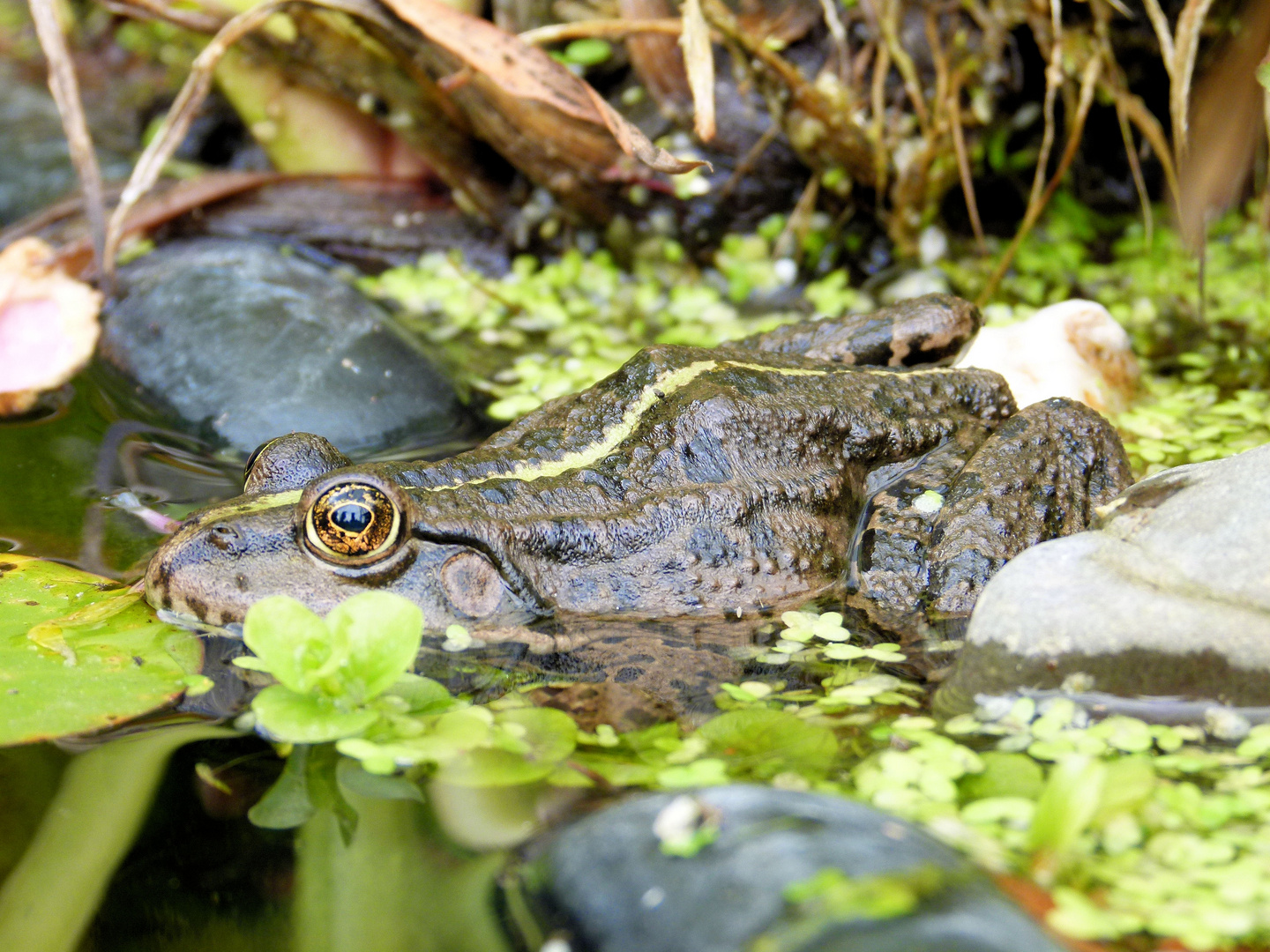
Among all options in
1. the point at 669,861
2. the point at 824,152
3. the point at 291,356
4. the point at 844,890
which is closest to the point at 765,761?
the point at 669,861

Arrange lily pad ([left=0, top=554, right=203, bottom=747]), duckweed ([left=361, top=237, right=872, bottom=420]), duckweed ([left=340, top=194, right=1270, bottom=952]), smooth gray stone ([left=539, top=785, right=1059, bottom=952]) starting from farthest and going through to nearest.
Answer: duckweed ([left=361, top=237, right=872, bottom=420]), lily pad ([left=0, top=554, right=203, bottom=747]), duckweed ([left=340, top=194, right=1270, bottom=952]), smooth gray stone ([left=539, top=785, right=1059, bottom=952])

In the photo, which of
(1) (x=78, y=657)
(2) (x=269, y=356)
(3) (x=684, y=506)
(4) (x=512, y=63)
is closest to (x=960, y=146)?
(4) (x=512, y=63)

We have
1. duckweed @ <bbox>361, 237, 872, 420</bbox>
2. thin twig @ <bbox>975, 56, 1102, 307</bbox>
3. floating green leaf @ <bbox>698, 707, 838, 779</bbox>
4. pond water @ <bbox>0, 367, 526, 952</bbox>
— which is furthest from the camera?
duckweed @ <bbox>361, 237, 872, 420</bbox>

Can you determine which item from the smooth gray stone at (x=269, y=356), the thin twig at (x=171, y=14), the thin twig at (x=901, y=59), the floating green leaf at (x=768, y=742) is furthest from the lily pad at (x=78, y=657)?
the thin twig at (x=901, y=59)

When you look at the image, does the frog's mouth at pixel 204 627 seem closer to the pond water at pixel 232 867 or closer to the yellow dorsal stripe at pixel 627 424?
the pond water at pixel 232 867

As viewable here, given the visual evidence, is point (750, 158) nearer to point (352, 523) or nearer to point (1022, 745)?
point (352, 523)

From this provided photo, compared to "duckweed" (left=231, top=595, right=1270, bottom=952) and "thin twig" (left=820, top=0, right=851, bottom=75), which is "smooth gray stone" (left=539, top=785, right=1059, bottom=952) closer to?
"duckweed" (left=231, top=595, right=1270, bottom=952)

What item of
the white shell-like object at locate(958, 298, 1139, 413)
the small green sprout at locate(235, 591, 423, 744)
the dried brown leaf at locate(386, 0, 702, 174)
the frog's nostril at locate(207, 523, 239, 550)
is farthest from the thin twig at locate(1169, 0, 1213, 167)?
the frog's nostril at locate(207, 523, 239, 550)
